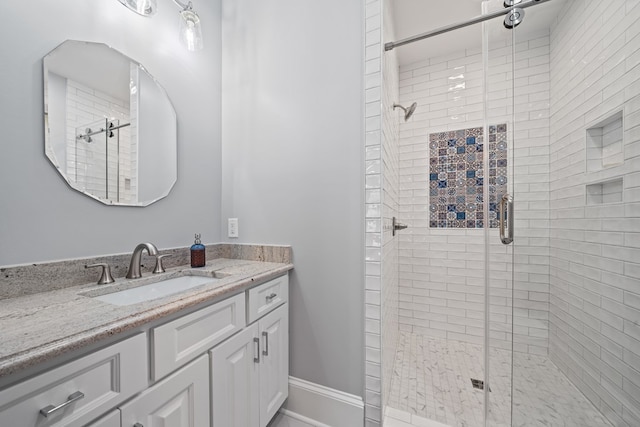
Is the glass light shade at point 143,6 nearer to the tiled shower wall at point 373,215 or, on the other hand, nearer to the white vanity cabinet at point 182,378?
the tiled shower wall at point 373,215

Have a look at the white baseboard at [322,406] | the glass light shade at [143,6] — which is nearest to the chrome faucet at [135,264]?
the white baseboard at [322,406]

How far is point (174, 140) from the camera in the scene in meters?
1.42

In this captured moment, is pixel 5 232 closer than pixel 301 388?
Yes

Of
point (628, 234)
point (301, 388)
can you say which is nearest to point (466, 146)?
point (628, 234)

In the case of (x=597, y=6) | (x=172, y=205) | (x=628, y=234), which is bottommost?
(x=628, y=234)

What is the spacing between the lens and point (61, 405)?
0.51 metres

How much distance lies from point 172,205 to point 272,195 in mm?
571

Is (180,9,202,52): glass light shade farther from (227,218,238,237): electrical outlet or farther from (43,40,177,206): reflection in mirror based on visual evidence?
(227,218,238,237): electrical outlet

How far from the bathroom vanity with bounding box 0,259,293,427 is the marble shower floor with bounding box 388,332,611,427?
99cm

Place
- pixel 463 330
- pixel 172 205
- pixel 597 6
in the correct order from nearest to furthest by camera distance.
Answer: pixel 597 6
pixel 172 205
pixel 463 330

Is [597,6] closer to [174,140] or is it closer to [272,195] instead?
[272,195]

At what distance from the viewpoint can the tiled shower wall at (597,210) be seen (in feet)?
3.31

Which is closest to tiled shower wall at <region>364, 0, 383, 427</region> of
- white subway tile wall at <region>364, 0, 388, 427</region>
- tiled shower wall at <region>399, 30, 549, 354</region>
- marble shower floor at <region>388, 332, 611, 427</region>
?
white subway tile wall at <region>364, 0, 388, 427</region>

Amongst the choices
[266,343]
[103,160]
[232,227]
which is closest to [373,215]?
[266,343]
